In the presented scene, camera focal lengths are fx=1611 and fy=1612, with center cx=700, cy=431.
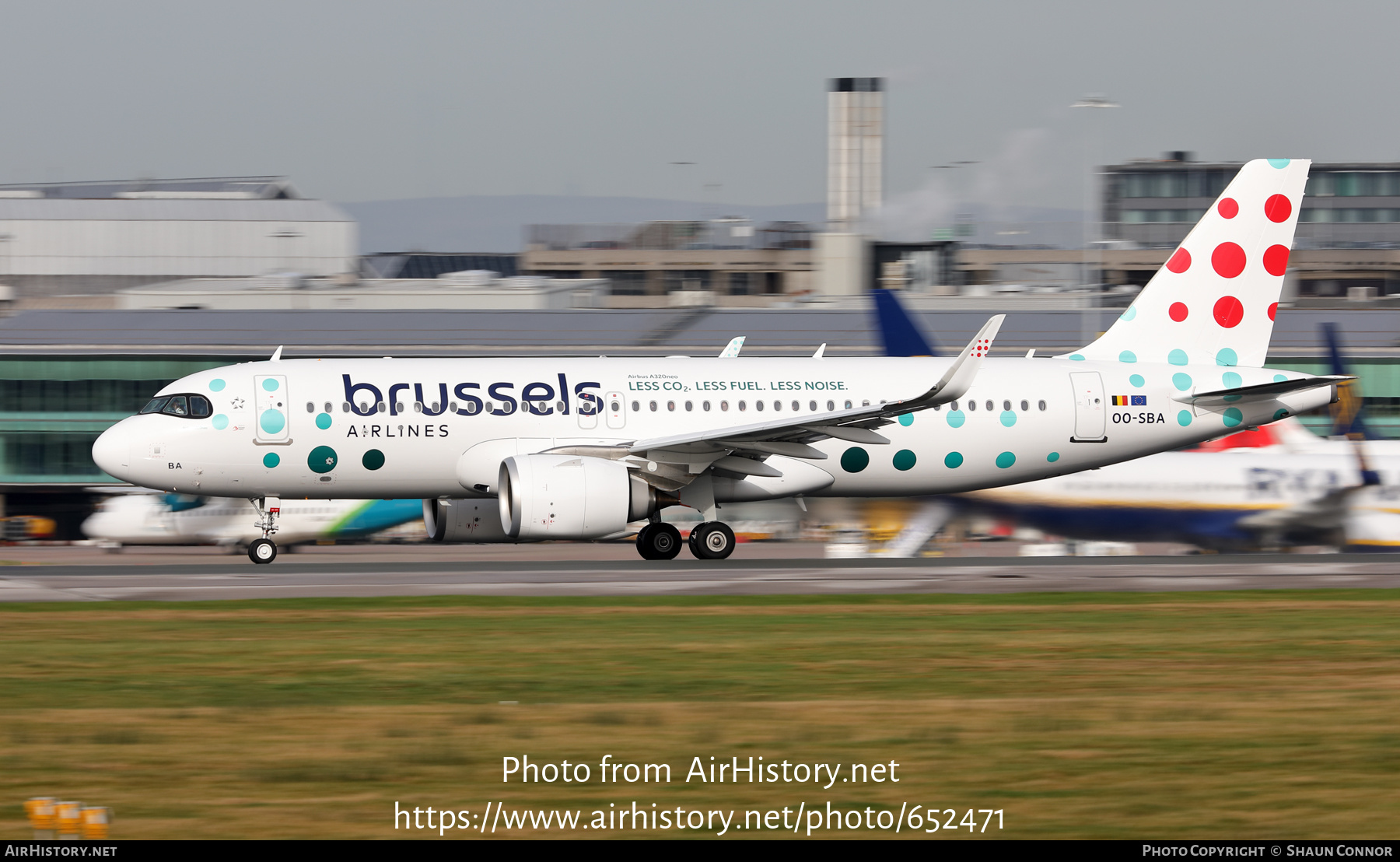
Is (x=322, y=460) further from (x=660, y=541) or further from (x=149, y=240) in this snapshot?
(x=149, y=240)

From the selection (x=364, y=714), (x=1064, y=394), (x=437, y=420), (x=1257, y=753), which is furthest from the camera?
(x=1064, y=394)

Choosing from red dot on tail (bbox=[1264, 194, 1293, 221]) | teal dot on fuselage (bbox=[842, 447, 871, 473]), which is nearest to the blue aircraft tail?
red dot on tail (bbox=[1264, 194, 1293, 221])

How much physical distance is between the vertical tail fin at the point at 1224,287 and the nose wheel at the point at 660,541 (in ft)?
29.3

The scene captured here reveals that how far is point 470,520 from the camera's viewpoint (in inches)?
1177

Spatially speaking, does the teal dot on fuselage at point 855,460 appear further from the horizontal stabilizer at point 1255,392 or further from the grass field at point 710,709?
the grass field at point 710,709

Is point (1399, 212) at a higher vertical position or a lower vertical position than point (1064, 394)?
higher

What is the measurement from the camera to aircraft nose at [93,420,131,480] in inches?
1109

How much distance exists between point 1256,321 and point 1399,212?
111 meters

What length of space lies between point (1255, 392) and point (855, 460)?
7.81m

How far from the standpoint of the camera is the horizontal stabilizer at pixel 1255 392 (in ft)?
100

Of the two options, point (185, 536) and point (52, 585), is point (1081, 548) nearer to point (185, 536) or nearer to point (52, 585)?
point (52, 585)

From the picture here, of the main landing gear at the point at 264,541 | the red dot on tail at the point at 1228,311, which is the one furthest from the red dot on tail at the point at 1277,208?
the main landing gear at the point at 264,541

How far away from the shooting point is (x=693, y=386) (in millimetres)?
29828

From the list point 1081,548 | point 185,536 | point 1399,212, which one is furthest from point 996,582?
point 1399,212
